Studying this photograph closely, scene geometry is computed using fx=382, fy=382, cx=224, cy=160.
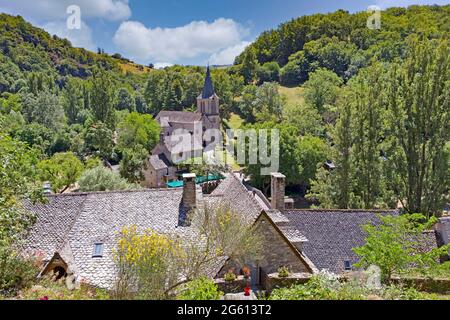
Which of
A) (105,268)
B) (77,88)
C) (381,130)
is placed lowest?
(105,268)

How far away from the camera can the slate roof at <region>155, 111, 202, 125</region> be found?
69625mm

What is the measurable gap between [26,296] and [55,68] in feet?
377

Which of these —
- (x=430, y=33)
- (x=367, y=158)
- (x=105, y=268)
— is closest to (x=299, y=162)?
(x=367, y=158)

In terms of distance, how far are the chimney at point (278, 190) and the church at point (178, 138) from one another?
2999 centimetres

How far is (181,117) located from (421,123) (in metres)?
50.4

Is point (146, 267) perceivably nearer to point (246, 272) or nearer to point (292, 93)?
point (246, 272)

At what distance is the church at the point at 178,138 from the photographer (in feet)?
161

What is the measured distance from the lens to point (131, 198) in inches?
717

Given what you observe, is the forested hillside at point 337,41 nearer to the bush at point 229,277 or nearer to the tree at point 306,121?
the tree at point 306,121

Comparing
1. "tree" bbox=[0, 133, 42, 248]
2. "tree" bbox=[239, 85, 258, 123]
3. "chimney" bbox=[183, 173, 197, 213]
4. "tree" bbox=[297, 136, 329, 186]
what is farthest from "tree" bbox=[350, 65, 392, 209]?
"tree" bbox=[239, 85, 258, 123]

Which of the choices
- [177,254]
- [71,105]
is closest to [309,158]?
[177,254]

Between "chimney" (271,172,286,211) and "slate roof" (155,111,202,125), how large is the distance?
163 feet

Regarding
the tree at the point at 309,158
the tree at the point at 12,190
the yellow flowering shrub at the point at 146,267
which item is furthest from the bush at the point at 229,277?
the tree at the point at 309,158
